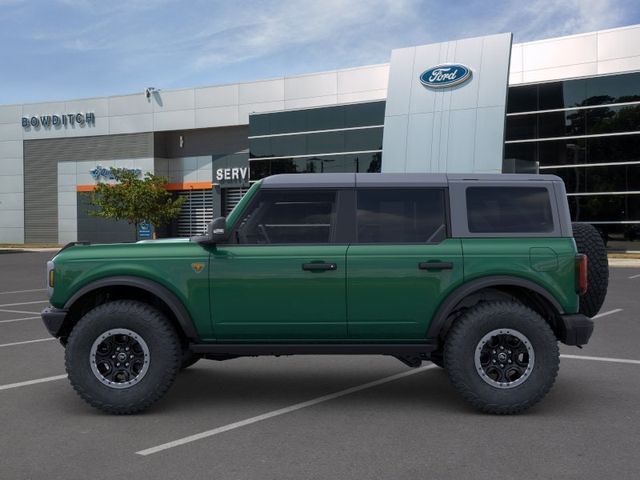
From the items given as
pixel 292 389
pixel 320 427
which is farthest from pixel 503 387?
pixel 292 389

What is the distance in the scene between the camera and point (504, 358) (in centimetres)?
551

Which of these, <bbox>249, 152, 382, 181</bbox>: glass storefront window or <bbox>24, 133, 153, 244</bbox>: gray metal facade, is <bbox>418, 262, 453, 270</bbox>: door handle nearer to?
<bbox>249, 152, 382, 181</bbox>: glass storefront window

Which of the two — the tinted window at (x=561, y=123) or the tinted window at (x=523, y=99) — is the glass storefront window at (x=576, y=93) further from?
the tinted window at (x=561, y=123)

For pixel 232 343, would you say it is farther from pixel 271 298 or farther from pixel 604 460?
pixel 604 460

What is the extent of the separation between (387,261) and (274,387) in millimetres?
1837

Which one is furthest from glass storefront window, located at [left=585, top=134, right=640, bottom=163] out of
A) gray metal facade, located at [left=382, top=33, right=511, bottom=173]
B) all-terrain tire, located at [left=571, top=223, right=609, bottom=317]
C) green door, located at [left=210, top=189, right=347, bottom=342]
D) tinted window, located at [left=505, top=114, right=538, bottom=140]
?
green door, located at [left=210, top=189, right=347, bottom=342]

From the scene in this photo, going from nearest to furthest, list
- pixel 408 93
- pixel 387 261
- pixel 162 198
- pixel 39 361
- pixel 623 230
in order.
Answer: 1. pixel 387 261
2. pixel 39 361
3. pixel 623 230
4. pixel 408 93
5. pixel 162 198

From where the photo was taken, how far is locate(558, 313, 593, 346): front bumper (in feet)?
18.0

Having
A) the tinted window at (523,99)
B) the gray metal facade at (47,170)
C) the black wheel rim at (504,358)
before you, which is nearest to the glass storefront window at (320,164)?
the tinted window at (523,99)

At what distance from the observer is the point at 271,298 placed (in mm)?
5516

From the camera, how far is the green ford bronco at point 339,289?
17.9 ft

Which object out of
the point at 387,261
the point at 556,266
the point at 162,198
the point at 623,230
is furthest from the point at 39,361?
the point at 162,198

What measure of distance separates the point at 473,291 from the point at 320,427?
5.23 ft

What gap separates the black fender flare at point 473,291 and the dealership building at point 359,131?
2564 cm
